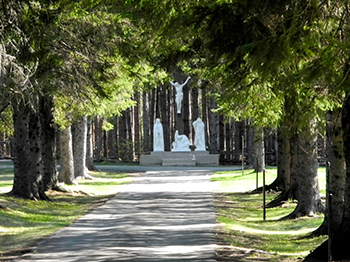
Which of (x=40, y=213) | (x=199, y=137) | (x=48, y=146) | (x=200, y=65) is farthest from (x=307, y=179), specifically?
(x=199, y=137)

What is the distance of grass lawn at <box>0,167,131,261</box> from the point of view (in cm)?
1566

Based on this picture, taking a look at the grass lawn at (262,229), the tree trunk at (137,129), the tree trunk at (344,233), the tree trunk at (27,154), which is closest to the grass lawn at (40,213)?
the tree trunk at (27,154)

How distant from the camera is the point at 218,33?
34.6ft

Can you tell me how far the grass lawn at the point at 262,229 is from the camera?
46.1 feet

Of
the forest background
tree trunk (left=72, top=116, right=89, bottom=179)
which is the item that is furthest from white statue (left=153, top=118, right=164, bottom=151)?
the forest background

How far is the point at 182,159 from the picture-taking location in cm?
5222

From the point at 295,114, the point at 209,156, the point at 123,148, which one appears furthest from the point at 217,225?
the point at 123,148

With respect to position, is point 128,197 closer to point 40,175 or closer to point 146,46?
point 40,175

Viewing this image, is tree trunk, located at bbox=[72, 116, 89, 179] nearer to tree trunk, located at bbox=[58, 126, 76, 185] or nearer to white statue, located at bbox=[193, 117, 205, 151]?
tree trunk, located at bbox=[58, 126, 76, 185]

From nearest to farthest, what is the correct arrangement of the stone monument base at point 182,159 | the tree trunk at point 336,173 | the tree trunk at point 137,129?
the tree trunk at point 336,173, the stone monument base at point 182,159, the tree trunk at point 137,129

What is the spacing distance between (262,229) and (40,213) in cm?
689

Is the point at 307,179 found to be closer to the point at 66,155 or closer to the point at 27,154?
the point at 27,154

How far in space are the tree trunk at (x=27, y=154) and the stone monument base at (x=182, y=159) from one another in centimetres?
2693

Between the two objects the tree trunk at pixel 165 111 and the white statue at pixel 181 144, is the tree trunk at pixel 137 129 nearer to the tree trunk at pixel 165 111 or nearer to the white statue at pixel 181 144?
the tree trunk at pixel 165 111
